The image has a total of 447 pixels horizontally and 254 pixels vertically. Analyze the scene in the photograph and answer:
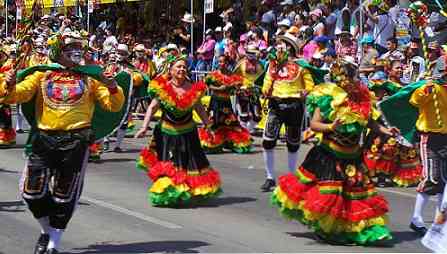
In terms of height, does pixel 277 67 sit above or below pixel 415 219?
above

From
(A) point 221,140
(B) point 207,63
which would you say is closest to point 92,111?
(A) point 221,140

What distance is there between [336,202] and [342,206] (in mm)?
85

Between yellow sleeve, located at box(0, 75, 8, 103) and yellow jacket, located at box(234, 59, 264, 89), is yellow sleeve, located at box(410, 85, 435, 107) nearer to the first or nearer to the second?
yellow sleeve, located at box(0, 75, 8, 103)

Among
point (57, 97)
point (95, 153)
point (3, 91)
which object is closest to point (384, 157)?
point (95, 153)

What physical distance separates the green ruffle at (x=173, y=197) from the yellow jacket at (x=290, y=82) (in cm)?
218

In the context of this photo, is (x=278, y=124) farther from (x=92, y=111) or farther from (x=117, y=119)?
(x=92, y=111)

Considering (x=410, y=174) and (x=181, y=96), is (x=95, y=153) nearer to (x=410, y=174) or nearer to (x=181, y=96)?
(x=181, y=96)

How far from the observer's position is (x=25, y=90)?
7938mm

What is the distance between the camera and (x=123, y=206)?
429 inches

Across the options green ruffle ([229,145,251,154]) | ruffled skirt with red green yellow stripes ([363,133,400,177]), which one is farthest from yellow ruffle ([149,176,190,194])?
green ruffle ([229,145,251,154])

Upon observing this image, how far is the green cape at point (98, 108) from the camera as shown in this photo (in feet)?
26.6

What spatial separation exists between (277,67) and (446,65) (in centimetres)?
360

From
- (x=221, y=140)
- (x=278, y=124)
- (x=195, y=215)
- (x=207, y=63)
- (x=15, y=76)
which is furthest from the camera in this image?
(x=207, y=63)

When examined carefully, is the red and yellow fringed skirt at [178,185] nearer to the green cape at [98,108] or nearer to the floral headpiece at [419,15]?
the green cape at [98,108]
